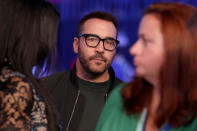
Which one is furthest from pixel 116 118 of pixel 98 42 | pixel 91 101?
pixel 98 42

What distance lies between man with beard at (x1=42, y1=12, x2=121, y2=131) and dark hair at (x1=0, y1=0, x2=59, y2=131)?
1.05 meters

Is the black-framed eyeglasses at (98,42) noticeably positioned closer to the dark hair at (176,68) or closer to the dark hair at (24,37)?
the dark hair at (24,37)

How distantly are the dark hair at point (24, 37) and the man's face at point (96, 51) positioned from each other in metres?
1.17

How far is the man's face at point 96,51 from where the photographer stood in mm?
3336

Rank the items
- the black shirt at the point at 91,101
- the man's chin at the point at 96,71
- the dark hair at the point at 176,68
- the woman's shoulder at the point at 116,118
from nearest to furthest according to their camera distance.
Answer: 1. the dark hair at the point at 176,68
2. the woman's shoulder at the point at 116,118
3. the black shirt at the point at 91,101
4. the man's chin at the point at 96,71

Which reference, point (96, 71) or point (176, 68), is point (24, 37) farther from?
point (96, 71)

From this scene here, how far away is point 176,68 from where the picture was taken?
5.83ft

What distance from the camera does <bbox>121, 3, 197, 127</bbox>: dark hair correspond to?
1754 millimetres

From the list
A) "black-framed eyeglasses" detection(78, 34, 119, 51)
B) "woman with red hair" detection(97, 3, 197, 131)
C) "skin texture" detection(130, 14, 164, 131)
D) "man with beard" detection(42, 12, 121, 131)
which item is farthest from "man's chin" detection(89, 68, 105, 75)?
"skin texture" detection(130, 14, 164, 131)

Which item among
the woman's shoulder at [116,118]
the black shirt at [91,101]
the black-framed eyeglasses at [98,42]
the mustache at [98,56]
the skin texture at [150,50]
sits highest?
the skin texture at [150,50]

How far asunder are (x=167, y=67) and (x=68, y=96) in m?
1.69

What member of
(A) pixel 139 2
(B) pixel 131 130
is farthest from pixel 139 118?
(A) pixel 139 2

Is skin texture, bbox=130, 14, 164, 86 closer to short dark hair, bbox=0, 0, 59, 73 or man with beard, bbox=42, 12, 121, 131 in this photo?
short dark hair, bbox=0, 0, 59, 73

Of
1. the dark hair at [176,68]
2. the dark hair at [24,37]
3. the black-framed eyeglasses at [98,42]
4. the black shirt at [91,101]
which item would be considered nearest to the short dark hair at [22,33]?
the dark hair at [24,37]
